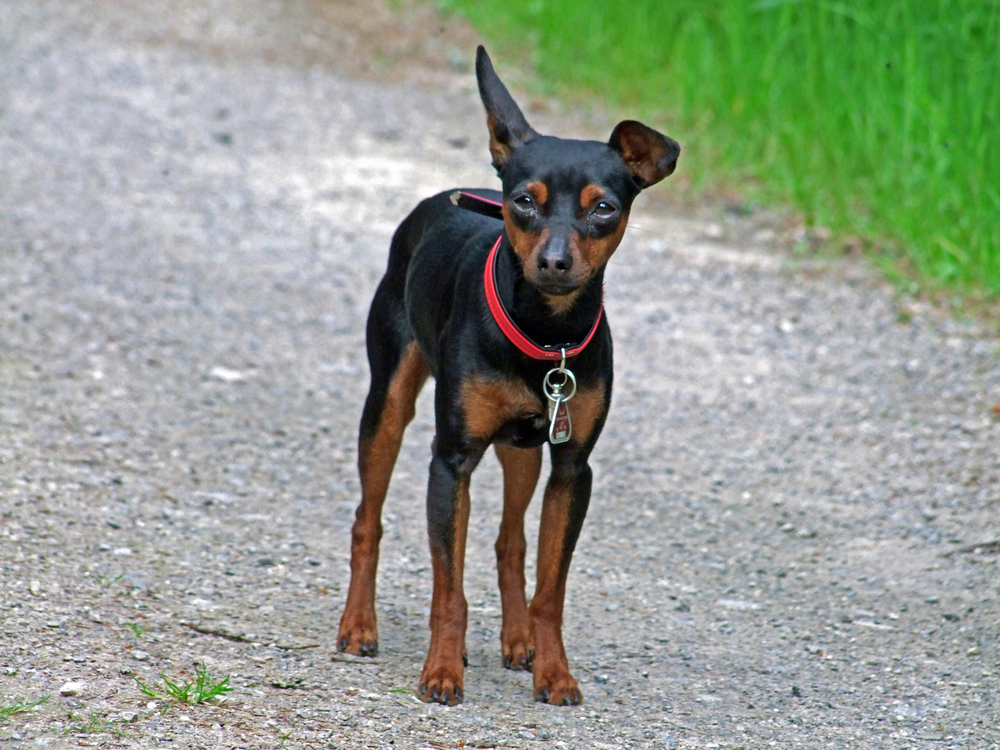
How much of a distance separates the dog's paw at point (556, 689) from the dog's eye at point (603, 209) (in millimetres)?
1444

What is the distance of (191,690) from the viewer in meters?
3.68

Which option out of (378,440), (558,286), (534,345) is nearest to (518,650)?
(378,440)

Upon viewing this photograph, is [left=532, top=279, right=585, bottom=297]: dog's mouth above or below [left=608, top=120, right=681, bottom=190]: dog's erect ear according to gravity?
below

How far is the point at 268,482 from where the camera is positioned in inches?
230

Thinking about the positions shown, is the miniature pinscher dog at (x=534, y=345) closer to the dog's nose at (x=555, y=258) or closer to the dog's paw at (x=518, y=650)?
the dog's nose at (x=555, y=258)

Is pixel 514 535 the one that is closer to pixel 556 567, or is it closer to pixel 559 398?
pixel 556 567

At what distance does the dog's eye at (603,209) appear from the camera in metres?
3.77

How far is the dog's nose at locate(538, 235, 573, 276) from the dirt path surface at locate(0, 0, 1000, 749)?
136 centimetres

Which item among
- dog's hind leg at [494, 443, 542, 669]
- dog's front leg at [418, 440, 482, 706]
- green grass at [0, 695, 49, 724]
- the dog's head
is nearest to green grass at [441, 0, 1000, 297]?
dog's hind leg at [494, 443, 542, 669]

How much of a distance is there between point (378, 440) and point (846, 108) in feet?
20.8

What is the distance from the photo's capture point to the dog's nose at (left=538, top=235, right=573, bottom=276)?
3592mm

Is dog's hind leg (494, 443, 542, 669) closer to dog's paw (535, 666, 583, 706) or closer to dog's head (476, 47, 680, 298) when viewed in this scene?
dog's paw (535, 666, 583, 706)

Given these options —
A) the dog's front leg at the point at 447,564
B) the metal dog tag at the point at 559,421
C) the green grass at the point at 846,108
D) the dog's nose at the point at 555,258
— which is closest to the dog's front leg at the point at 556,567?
the metal dog tag at the point at 559,421

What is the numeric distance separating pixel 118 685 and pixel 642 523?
109 inches
